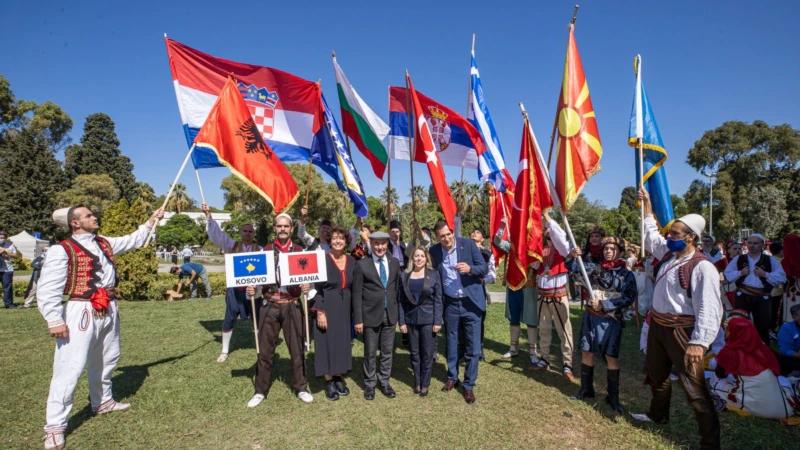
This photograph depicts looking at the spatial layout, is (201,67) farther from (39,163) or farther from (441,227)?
(39,163)

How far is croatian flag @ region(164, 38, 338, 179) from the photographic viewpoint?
644 cm

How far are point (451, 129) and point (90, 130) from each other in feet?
185

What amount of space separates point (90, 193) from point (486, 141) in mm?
46015

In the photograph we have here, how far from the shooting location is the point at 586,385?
17.4 ft

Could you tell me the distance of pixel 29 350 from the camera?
24.2 ft

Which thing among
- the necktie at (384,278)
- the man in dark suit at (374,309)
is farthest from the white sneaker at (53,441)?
the necktie at (384,278)

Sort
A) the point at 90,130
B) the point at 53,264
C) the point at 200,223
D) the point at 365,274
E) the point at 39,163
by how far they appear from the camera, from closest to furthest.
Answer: the point at 53,264
the point at 365,274
the point at 39,163
the point at 90,130
the point at 200,223

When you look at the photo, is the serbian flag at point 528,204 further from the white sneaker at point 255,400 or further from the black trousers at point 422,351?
the white sneaker at point 255,400

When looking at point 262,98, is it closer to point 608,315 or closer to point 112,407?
point 112,407

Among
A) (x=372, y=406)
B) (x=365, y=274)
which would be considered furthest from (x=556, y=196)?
(x=372, y=406)

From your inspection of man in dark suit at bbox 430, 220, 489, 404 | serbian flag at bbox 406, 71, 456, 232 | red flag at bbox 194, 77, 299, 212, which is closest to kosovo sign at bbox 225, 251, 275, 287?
red flag at bbox 194, 77, 299, 212

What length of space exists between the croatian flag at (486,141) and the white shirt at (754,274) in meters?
4.62

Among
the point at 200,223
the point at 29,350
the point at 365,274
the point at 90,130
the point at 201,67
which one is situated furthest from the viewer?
the point at 200,223

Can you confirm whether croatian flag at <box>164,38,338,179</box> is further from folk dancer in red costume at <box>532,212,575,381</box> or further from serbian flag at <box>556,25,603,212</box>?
folk dancer in red costume at <box>532,212,575,381</box>
